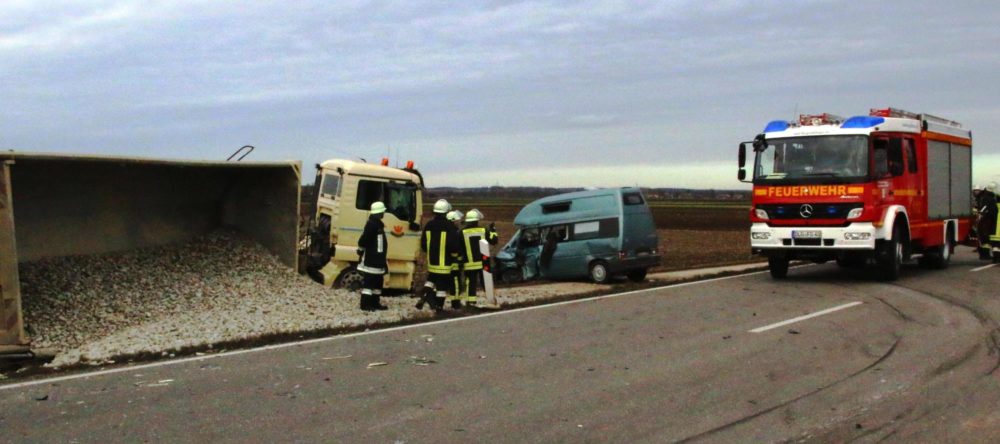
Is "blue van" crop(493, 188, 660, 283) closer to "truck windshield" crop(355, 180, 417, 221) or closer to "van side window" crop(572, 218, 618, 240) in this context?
"van side window" crop(572, 218, 618, 240)

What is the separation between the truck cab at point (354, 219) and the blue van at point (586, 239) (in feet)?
11.9

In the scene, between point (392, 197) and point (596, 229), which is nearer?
point (392, 197)

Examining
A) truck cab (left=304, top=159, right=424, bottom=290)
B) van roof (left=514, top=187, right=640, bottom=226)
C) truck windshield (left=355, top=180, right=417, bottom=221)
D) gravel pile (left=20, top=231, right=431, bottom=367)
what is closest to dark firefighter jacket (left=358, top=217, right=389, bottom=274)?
gravel pile (left=20, top=231, right=431, bottom=367)

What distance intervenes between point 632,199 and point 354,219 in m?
6.02

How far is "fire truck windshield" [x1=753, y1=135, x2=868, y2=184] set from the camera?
53.8 feet

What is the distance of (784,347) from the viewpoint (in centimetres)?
1005

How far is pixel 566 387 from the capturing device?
7938 mm

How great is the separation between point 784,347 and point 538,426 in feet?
14.3

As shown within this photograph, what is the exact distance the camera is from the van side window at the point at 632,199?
19.6 metres

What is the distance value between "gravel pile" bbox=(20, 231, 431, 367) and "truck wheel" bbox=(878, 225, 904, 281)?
8441mm

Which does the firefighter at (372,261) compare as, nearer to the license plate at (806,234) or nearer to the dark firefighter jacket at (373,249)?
the dark firefighter jacket at (373,249)

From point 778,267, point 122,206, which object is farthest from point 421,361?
point 778,267

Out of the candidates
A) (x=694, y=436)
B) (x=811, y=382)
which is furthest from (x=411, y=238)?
(x=694, y=436)

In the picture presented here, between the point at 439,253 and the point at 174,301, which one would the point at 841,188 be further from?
the point at 174,301
